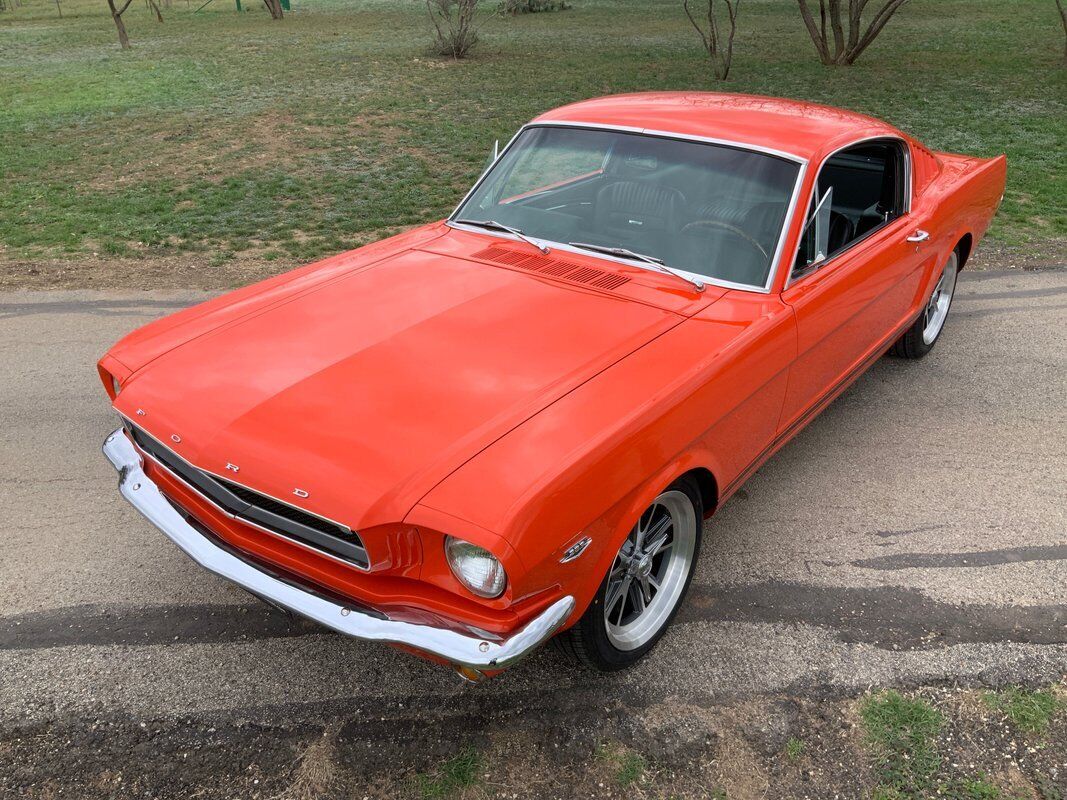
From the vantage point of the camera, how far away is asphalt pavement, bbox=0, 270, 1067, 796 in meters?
2.60

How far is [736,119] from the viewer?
359 cm

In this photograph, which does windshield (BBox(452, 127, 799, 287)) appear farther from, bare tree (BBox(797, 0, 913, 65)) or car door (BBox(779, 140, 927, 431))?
bare tree (BBox(797, 0, 913, 65))

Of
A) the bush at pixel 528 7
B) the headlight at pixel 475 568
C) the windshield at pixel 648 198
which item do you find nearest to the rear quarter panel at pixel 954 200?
the windshield at pixel 648 198

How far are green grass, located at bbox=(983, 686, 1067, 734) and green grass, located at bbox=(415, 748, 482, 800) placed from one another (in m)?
1.62

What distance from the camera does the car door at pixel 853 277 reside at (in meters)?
3.24

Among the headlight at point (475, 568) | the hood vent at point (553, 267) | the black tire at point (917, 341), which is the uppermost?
the hood vent at point (553, 267)

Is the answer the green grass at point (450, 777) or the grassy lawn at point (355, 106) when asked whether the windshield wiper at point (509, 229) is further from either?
the grassy lawn at point (355, 106)

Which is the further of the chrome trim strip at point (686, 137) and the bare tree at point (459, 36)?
the bare tree at point (459, 36)

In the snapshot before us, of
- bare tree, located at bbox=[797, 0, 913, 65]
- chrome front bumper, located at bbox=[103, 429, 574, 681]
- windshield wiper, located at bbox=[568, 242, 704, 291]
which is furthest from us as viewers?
bare tree, located at bbox=[797, 0, 913, 65]

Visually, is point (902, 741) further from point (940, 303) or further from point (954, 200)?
point (940, 303)

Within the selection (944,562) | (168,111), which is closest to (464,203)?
(944,562)

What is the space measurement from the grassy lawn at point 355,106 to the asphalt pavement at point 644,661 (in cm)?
363

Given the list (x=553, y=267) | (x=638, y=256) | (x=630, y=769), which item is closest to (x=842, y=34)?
(x=638, y=256)

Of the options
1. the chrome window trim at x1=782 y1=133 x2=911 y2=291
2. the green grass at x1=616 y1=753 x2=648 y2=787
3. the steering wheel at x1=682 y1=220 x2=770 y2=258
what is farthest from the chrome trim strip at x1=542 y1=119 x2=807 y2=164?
the green grass at x1=616 y1=753 x2=648 y2=787
